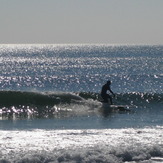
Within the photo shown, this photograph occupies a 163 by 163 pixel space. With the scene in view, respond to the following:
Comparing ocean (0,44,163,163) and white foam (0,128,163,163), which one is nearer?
white foam (0,128,163,163)

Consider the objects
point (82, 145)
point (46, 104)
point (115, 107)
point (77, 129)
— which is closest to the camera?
point (82, 145)

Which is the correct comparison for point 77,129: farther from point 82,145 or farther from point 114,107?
point 114,107

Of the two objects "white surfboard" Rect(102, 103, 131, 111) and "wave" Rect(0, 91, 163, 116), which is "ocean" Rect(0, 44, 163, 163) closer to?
"wave" Rect(0, 91, 163, 116)

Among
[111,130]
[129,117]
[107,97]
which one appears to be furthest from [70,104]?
[111,130]

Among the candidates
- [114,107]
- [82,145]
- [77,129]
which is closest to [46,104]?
[114,107]

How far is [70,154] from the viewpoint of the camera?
1514 cm

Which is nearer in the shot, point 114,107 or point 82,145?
point 82,145

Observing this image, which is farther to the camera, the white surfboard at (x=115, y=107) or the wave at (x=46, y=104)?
the white surfboard at (x=115, y=107)

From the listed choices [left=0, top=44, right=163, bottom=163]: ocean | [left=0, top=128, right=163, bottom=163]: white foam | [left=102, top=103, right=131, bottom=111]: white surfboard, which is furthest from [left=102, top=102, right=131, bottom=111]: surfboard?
[left=0, top=128, right=163, bottom=163]: white foam

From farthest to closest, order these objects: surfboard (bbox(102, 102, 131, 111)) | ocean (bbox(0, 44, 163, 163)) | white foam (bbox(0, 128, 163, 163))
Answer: surfboard (bbox(102, 102, 131, 111)) → ocean (bbox(0, 44, 163, 163)) → white foam (bbox(0, 128, 163, 163))

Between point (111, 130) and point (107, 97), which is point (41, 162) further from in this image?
point (107, 97)

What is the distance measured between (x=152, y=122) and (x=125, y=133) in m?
4.73

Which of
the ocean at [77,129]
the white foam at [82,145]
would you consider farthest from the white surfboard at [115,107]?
the white foam at [82,145]

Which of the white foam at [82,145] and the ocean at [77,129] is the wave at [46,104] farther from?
the white foam at [82,145]
